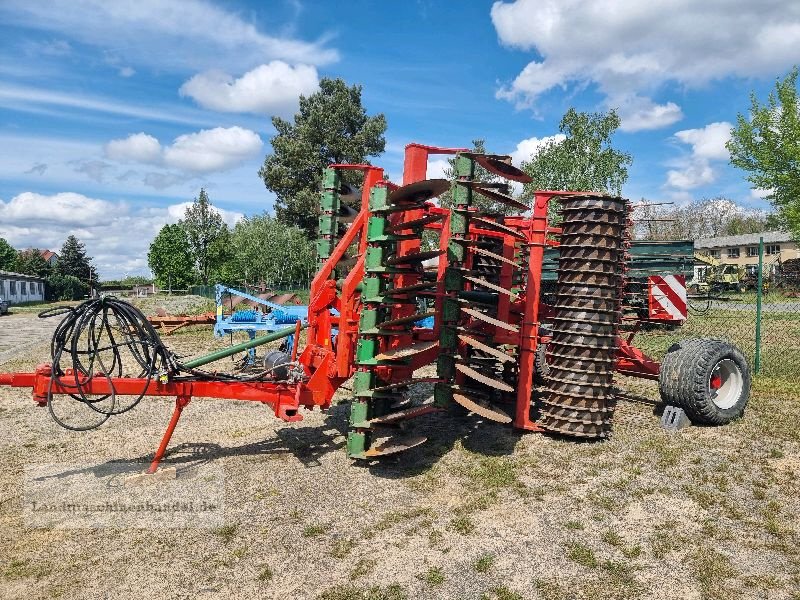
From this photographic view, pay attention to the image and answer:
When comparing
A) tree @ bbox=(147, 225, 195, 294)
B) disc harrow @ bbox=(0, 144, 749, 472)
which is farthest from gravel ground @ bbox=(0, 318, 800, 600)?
tree @ bbox=(147, 225, 195, 294)

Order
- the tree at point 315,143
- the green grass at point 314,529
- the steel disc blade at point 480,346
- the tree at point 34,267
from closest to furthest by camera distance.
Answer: the green grass at point 314,529 → the steel disc blade at point 480,346 → the tree at point 315,143 → the tree at point 34,267

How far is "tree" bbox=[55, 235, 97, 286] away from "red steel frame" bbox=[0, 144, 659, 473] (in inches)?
3053

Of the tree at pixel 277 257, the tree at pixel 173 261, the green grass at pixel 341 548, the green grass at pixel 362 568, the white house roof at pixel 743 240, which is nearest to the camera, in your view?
the green grass at pixel 362 568

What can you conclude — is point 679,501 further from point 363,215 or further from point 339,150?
point 339,150

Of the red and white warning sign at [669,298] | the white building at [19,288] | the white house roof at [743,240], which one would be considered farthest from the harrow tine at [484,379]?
the white building at [19,288]

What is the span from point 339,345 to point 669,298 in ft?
17.5

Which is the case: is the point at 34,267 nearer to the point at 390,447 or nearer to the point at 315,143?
the point at 315,143

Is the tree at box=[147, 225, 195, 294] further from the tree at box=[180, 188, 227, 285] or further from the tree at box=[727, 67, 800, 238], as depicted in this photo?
the tree at box=[727, 67, 800, 238]

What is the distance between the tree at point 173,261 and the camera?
6231 cm

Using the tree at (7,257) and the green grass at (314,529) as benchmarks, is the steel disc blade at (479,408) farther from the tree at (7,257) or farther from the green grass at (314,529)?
the tree at (7,257)

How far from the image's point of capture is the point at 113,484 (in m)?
5.34

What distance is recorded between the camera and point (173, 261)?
205 ft

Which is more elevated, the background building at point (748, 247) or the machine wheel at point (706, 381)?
the background building at point (748, 247)

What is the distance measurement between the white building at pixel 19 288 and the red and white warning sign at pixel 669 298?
57.3 metres
